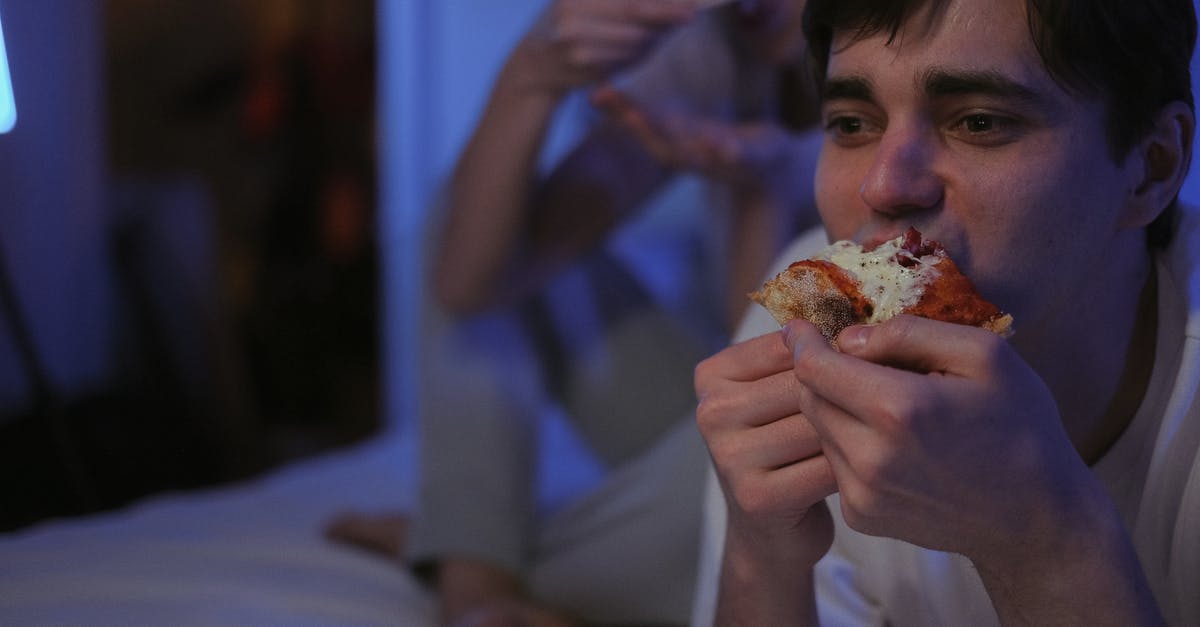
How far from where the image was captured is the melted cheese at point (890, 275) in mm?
670

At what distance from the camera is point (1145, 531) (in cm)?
82

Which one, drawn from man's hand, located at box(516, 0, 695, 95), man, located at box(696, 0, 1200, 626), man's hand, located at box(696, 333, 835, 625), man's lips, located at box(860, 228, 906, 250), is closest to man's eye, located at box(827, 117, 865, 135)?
man, located at box(696, 0, 1200, 626)

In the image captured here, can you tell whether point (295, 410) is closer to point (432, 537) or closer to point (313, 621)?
point (432, 537)

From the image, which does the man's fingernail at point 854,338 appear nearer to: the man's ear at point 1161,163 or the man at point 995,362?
the man at point 995,362

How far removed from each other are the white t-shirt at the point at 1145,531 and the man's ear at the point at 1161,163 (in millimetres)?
70

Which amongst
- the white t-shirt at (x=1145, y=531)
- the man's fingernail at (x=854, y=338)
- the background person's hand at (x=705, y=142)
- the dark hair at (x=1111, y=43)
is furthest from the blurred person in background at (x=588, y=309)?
the man's fingernail at (x=854, y=338)

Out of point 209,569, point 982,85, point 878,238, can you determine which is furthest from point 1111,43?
point 209,569

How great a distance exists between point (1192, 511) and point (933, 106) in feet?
1.21

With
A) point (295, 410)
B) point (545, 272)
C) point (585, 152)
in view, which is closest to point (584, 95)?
point (585, 152)

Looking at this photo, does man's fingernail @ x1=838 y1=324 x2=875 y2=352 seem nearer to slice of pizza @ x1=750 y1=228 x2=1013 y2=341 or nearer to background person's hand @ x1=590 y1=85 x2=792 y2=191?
slice of pizza @ x1=750 y1=228 x2=1013 y2=341

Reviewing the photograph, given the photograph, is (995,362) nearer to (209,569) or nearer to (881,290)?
(881,290)

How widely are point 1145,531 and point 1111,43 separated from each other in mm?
386

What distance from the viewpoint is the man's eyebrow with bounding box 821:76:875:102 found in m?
0.76

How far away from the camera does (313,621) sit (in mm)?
1183
